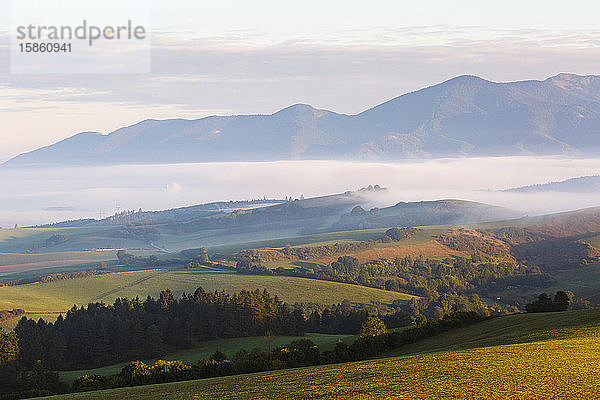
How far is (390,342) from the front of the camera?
76.4m

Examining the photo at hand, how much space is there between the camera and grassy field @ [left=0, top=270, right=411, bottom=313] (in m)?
168

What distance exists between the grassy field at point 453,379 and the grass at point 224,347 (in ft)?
134

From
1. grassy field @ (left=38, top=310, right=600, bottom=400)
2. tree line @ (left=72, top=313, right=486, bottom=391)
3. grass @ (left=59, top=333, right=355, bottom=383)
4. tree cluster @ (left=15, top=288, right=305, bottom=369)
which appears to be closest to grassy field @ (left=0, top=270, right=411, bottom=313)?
tree cluster @ (left=15, top=288, right=305, bottom=369)

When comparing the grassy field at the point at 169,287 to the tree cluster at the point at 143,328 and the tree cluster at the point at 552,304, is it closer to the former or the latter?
the tree cluster at the point at 143,328

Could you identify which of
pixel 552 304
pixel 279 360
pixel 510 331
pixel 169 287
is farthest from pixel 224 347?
pixel 169 287

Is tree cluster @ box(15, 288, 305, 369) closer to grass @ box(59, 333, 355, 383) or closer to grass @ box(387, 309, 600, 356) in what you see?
grass @ box(59, 333, 355, 383)

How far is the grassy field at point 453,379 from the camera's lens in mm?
34719

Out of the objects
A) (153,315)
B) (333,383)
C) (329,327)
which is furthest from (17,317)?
(333,383)

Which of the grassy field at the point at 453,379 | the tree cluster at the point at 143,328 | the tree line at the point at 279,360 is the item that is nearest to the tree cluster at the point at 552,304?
the tree line at the point at 279,360

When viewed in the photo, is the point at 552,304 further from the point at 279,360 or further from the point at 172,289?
the point at 172,289

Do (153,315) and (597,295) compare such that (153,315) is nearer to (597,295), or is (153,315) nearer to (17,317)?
(17,317)

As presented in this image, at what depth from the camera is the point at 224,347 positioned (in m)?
106

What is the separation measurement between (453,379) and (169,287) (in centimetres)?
15590

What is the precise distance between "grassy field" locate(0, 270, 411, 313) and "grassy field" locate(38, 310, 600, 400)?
118 metres
